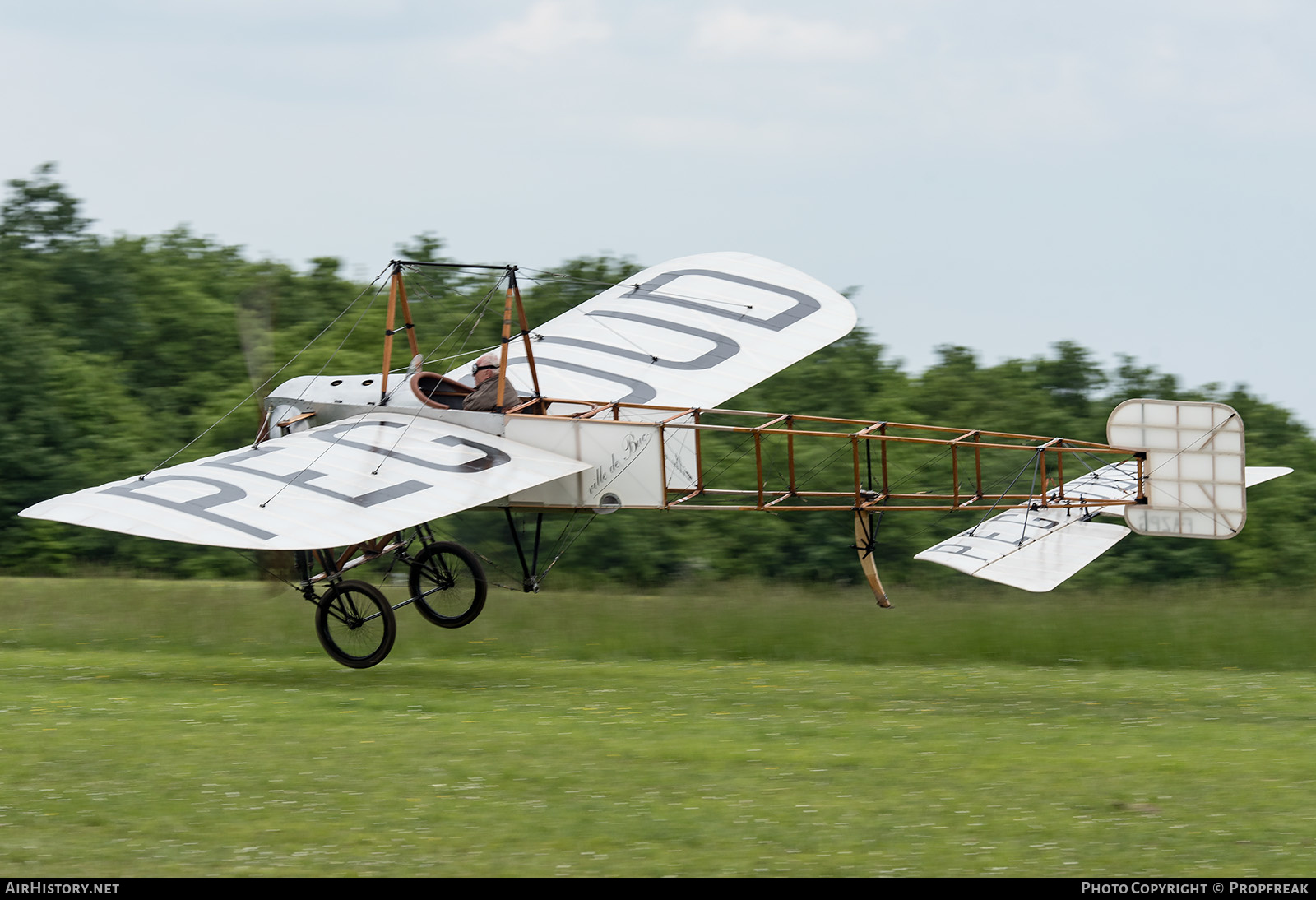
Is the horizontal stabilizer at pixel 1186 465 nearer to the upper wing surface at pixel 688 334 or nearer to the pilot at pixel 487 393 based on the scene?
the upper wing surface at pixel 688 334

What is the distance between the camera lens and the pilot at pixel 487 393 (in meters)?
15.4

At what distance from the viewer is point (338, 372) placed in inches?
1251

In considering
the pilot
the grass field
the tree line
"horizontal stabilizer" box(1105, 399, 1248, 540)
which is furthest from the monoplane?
the tree line

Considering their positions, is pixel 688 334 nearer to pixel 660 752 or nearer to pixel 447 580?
pixel 447 580

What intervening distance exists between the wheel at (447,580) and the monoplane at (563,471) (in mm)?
30

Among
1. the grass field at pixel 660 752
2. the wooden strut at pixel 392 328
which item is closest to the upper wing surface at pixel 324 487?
the wooden strut at pixel 392 328

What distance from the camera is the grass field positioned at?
8.51 m

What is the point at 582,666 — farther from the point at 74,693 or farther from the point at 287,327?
the point at 287,327

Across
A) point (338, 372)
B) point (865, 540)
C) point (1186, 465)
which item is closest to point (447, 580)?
point (865, 540)

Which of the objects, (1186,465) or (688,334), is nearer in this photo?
(1186,465)

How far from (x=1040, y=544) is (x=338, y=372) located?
2067 centimetres

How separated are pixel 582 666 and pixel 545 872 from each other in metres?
9.30
